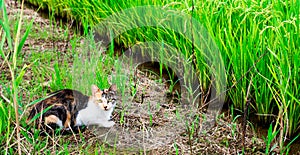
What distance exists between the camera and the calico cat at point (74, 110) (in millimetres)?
2135

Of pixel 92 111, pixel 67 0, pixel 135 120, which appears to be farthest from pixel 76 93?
pixel 67 0

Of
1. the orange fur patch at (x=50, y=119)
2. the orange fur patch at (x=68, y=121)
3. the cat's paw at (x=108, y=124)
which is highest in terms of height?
the orange fur patch at (x=50, y=119)

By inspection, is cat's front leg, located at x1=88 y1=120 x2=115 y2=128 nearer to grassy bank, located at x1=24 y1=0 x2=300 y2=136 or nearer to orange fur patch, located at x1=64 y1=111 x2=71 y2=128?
orange fur patch, located at x1=64 y1=111 x2=71 y2=128

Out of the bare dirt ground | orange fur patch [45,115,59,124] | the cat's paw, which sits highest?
orange fur patch [45,115,59,124]

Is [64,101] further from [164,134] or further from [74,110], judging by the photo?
[164,134]

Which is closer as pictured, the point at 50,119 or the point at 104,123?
the point at 50,119

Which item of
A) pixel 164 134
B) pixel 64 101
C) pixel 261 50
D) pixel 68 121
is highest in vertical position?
pixel 261 50

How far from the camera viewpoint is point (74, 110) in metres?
2.21

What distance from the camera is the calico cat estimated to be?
2.13 metres

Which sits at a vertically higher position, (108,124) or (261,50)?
(261,50)

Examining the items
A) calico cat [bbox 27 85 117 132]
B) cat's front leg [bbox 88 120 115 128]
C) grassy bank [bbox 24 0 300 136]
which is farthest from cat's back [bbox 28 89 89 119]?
grassy bank [bbox 24 0 300 136]

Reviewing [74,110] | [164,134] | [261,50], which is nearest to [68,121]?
[74,110]

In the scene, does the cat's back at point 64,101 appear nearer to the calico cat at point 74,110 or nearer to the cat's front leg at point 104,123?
the calico cat at point 74,110

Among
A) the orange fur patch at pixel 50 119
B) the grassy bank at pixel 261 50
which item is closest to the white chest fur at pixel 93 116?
the orange fur patch at pixel 50 119
